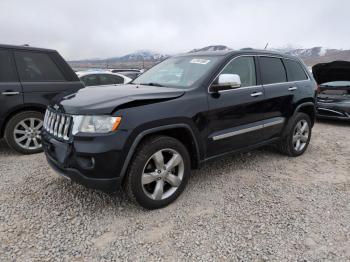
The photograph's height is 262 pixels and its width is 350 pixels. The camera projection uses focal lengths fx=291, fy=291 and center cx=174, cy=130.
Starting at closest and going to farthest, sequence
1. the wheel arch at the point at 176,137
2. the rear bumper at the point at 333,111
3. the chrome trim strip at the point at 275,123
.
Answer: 1. the wheel arch at the point at 176,137
2. the chrome trim strip at the point at 275,123
3. the rear bumper at the point at 333,111

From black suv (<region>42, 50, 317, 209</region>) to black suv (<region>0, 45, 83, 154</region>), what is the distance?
153cm

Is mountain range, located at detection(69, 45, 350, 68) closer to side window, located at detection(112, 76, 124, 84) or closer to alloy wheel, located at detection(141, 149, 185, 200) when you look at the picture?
side window, located at detection(112, 76, 124, 84)

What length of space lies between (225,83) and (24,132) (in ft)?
11.2

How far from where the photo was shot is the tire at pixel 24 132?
15.2 ft

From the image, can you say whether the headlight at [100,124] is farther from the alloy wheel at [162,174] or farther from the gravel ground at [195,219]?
the gravel ground at [195,219]

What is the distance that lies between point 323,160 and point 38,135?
4.76 meters

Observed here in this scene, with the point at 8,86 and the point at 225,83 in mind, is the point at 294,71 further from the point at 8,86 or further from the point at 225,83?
the point at 8,86

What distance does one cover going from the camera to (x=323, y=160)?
4.79 metres

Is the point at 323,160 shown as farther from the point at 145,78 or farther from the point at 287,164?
the point at 145,78

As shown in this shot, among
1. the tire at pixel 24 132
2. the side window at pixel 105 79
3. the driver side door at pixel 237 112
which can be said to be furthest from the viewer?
the side window at pixel 105 79

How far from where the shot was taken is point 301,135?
495cm

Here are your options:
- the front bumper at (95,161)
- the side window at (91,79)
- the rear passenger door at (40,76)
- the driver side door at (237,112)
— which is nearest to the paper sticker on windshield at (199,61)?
the driver side door at (237,112)

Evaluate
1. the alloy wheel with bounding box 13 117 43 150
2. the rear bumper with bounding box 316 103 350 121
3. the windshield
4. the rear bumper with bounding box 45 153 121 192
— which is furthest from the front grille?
the rear bumper with bounding box 316 103 350 121

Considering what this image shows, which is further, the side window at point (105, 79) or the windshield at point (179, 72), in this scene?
the side window at point (105, 79)
